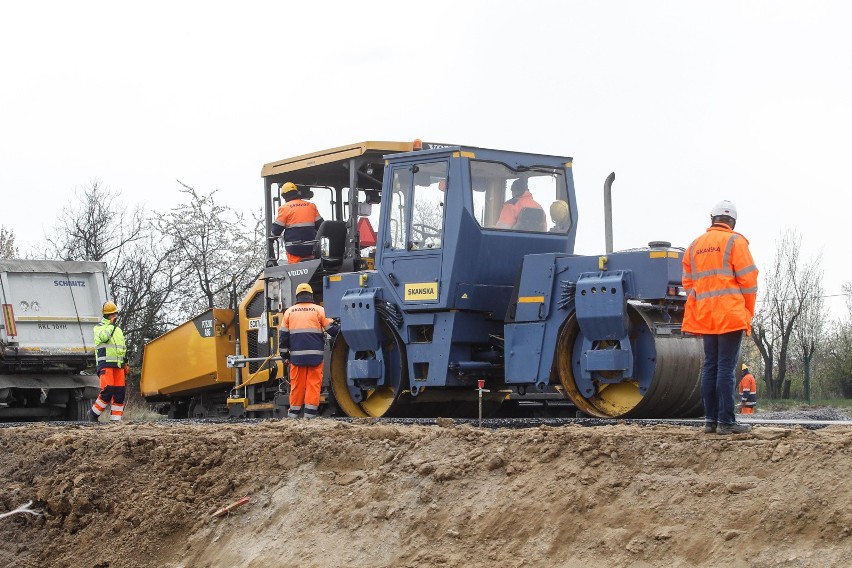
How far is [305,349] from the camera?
1294 centimetres

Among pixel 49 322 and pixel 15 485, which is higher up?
pixel 49 322

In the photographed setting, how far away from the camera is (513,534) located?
7137mm

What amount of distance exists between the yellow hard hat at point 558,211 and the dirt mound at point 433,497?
3799 millimetres

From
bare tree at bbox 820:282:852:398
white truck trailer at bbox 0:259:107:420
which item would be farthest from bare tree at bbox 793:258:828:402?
white truck trailer at bbox 0:259:107:420

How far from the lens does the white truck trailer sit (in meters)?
18.6

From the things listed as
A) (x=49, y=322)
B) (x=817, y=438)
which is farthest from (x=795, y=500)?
(x=49, y=322)

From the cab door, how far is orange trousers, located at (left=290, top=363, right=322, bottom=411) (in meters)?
1.36

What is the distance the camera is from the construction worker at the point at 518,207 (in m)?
12.5

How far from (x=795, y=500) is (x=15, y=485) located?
683 centimetres

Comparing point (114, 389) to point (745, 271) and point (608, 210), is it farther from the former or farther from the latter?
point (745, 271)

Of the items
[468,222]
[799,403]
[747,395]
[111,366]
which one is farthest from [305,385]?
[799,403]

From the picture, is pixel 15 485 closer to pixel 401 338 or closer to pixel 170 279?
pixel 401 338

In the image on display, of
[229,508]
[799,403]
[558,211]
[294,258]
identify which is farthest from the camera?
[799,403]

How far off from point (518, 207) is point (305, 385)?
309cm
